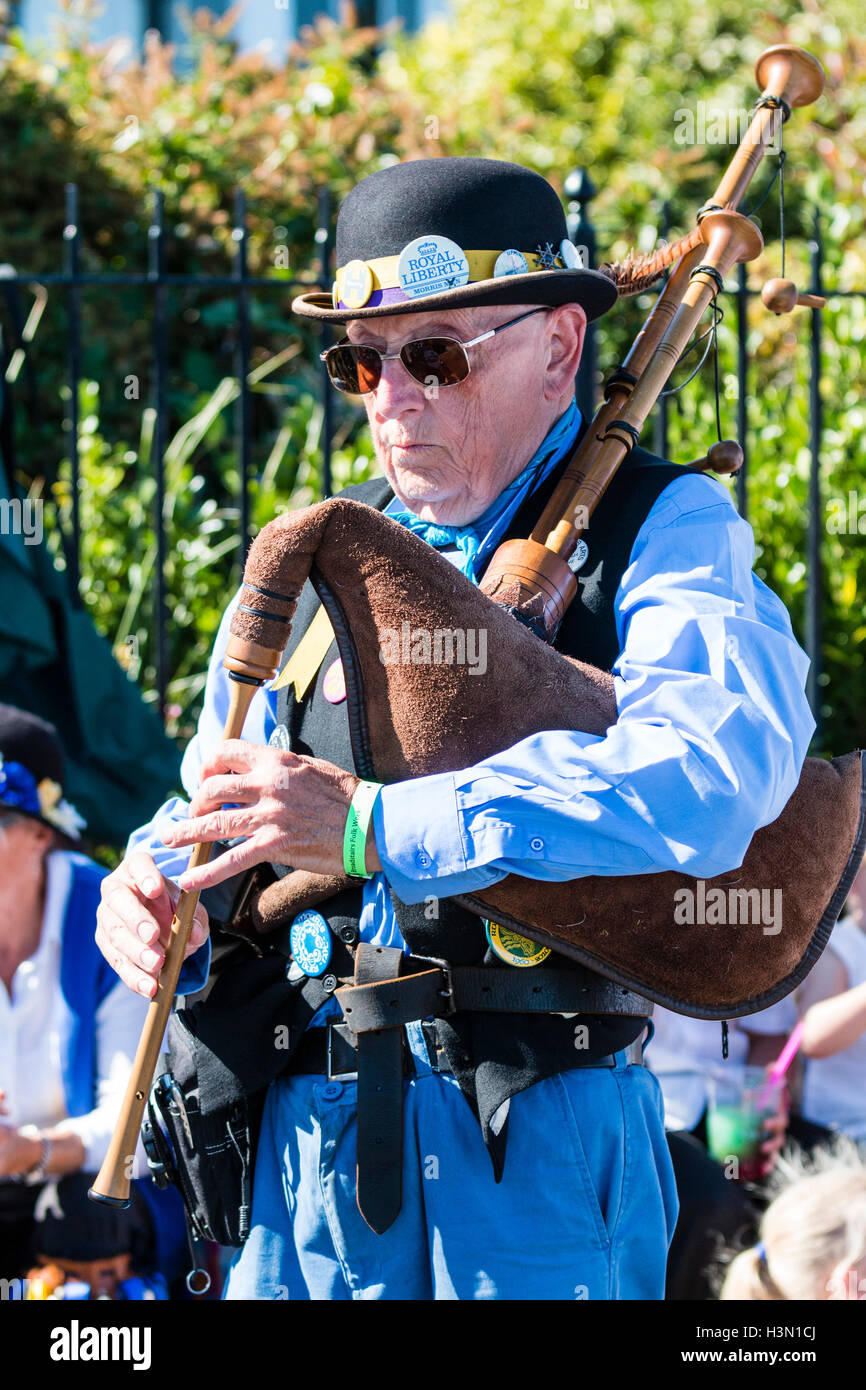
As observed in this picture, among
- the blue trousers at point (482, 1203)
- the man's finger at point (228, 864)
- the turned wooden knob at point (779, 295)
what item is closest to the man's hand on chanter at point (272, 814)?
the man's finger at point (228, 864)

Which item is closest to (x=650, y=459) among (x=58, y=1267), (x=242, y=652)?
(x=242, y=652)

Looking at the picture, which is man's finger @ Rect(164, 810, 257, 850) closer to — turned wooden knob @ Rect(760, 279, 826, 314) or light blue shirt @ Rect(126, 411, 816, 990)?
light blue shirt @ Rect(126, 411, 816, 990)

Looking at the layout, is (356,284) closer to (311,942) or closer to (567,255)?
(567,255)

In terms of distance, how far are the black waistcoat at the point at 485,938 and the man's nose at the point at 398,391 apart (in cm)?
30

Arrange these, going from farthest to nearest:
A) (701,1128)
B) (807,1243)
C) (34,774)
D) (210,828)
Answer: (701,1128) → (34,774) → (807,1243) → (210,828)

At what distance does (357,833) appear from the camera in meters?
1.75

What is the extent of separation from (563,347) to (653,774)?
0.75 metres

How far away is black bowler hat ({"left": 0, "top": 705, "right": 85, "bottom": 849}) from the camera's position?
11.8 feet

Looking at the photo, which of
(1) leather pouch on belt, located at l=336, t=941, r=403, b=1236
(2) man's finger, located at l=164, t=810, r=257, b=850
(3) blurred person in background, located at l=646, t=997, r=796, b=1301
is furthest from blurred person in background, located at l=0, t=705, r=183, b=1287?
(2) man's finger, located at l=164, t=810, r=257, b=850

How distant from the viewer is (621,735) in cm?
172

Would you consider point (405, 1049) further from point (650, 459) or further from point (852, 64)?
point (852, 64)

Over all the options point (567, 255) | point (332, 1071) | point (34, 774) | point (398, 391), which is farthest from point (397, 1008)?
point (34, 774)

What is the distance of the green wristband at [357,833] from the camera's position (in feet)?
5.73
